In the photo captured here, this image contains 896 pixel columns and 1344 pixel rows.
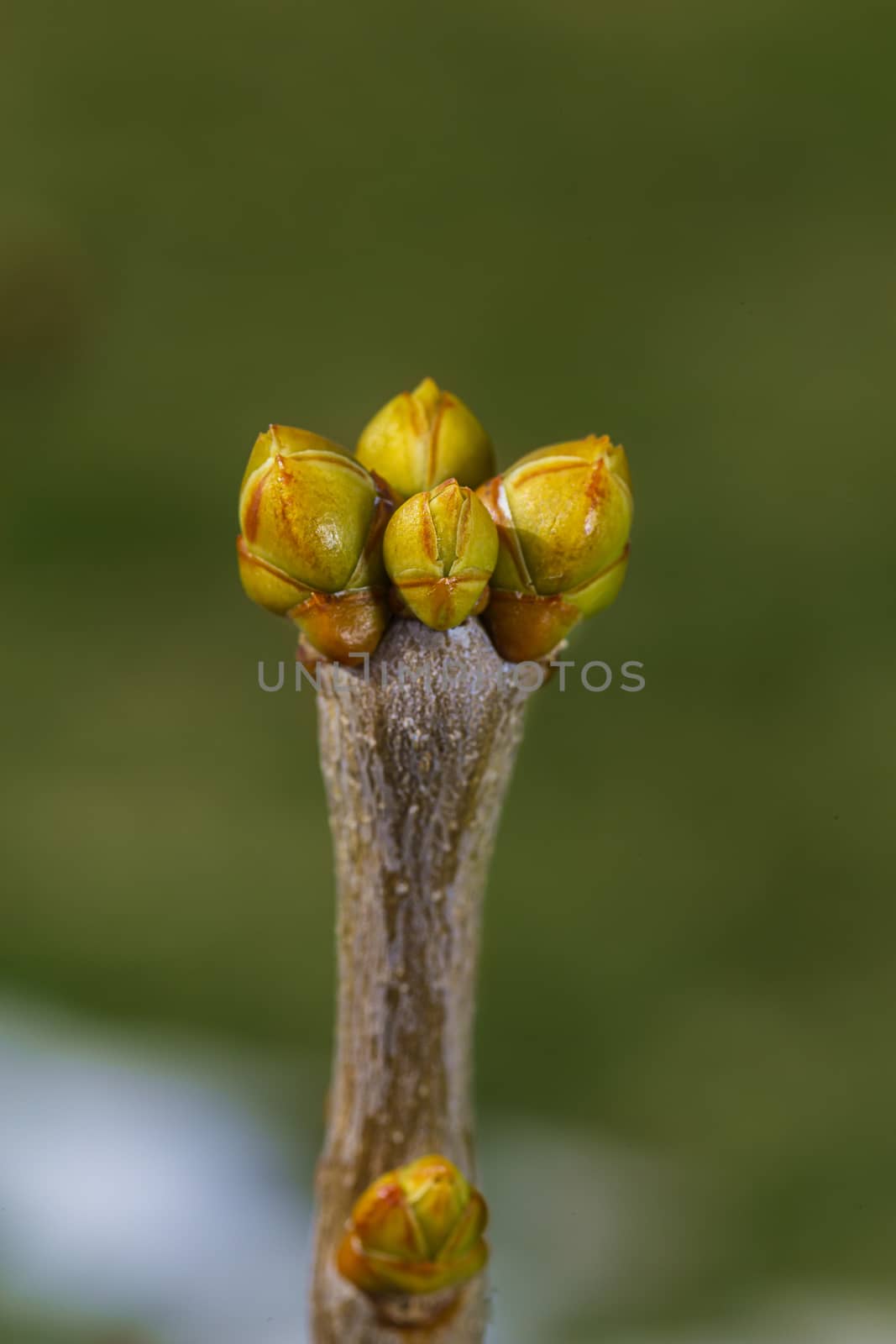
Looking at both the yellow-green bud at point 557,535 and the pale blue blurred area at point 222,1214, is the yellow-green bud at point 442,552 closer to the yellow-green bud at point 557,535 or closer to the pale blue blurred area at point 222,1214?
the yellow-green bud at point 557,535

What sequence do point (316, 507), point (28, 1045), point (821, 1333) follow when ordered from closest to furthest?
1. point (316, 507)
2. point (821, 1333)
3. point (28, 1045)

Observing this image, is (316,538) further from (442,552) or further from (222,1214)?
(222,1214)

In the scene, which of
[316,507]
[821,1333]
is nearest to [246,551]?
[316,507]

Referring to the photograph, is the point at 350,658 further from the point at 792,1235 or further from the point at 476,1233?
the point at 792,1235

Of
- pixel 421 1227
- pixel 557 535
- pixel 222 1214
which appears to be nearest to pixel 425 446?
pixel 557 535

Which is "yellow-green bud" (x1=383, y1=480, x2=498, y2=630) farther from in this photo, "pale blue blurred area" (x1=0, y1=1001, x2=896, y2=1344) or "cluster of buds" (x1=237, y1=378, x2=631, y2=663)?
"pale blue blurred area" (x1=0, y1=1001, x2=896, y2=1344)

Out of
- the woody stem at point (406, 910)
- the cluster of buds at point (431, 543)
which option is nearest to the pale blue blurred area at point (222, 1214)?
the woody stem at point (406, 910)
